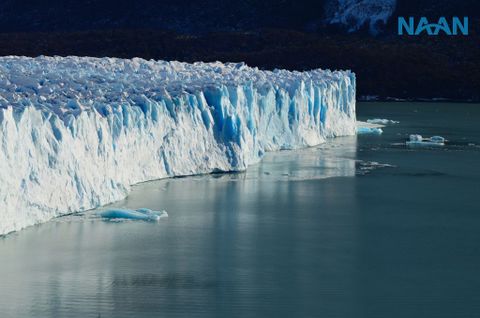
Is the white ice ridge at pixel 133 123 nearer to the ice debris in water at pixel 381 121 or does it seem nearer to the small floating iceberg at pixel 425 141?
the small floating iceberg at pixel 425 141

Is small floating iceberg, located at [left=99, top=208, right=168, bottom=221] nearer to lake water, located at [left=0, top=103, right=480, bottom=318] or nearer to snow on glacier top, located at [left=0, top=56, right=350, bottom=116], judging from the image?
lake water, located at [left=0, top=103, right=480, bottom=318]

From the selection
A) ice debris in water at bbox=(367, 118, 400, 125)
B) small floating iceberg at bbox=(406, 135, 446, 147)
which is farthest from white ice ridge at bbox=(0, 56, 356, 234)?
ice debris in water at bbox=(367, 118, 400, 125)

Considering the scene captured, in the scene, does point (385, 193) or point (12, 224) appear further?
point (385, 193)

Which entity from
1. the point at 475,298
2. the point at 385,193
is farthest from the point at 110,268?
the point at 385,193

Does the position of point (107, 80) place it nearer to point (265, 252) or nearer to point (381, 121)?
point (265, 252)

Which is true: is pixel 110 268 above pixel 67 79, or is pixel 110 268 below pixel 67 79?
below

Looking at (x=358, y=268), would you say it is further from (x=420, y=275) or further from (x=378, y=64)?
(x=378, y=64)
